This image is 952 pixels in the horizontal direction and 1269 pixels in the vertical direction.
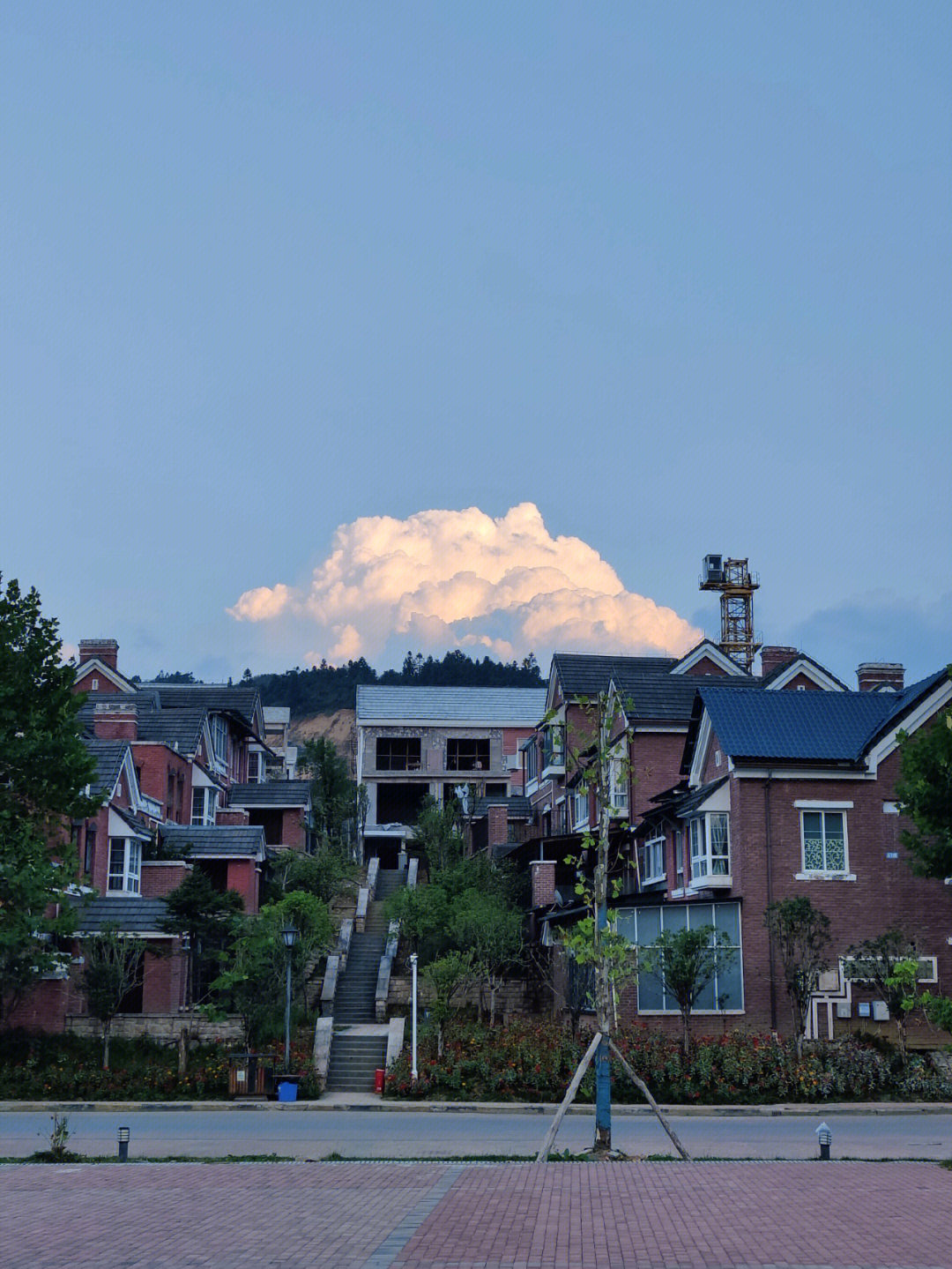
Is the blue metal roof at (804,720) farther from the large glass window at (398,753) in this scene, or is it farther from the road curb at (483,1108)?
the large glass window at (398,753)

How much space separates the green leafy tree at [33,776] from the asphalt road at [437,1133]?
4069mm

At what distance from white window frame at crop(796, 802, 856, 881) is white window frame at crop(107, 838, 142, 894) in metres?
21.4

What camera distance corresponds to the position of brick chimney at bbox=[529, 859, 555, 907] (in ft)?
159

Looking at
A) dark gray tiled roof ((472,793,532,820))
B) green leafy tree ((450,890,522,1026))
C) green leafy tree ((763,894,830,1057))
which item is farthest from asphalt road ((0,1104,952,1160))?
dark gray tiled roof ((472,793,532,820))

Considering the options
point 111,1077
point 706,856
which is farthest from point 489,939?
point 111,1077

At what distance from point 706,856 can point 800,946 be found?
13.6ft

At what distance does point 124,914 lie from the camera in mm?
38312

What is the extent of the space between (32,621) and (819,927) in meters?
20.5

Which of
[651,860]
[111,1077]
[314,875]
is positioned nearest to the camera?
[111,1077]

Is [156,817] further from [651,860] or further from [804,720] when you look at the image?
[804,720]

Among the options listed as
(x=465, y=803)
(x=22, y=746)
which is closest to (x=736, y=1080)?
(x=22, y=746)

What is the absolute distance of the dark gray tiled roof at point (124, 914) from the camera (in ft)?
123

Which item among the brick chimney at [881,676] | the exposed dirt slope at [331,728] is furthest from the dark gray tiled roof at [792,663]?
the exposed dirt slope at [331,728]

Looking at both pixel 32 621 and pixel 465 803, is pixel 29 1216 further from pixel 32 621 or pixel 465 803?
pixel 465 803
